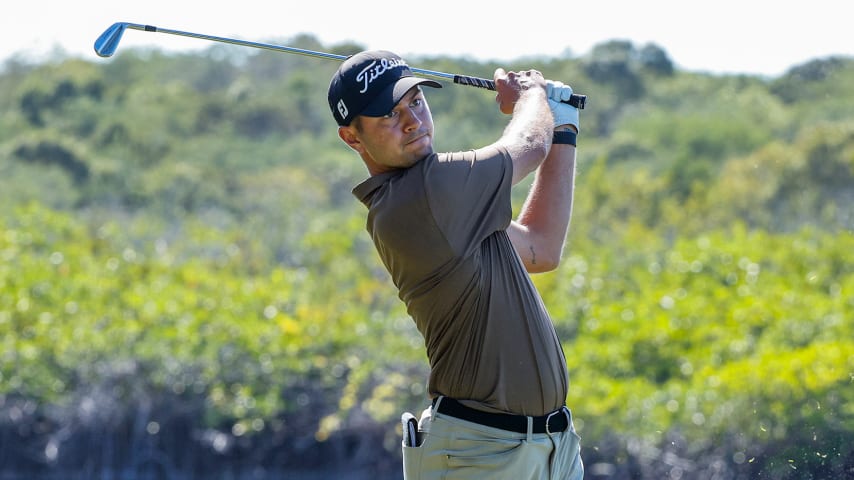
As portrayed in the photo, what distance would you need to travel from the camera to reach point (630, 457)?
8.32 m

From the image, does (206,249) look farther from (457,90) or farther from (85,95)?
(85,95)

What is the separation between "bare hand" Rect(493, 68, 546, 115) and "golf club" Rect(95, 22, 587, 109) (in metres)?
0.03

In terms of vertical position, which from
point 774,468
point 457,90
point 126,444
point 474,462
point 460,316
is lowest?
point 126,444

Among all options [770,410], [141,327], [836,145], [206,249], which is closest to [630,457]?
[770,410]

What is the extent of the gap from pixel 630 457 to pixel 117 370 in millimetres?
4616

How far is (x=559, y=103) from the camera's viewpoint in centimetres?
294

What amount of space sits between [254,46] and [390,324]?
26.6 ft

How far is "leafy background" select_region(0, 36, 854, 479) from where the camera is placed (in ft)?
27.5

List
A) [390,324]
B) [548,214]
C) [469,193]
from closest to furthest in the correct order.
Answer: [469,193] → [548,214] → [390,324]

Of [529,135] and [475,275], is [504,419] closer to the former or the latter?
[475,275]

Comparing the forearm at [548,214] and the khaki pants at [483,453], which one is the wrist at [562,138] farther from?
the khaki pants at [483,453]

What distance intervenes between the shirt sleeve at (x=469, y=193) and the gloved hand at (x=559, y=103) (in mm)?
262

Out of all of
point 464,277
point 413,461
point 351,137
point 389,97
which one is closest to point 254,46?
point 351,137

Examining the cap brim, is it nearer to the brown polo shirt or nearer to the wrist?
the brown polo shirt
